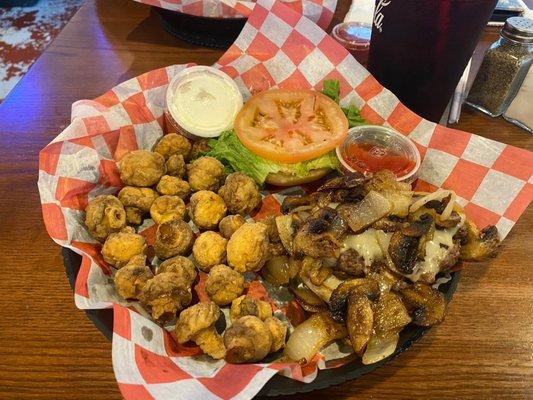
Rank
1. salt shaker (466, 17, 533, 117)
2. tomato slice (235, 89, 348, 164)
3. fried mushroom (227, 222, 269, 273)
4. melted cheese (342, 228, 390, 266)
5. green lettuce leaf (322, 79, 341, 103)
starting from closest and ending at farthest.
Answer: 1. melted cheese (342, 228, 390, 266)
2. fried mushroom (227, 222, 269, 273)
3. tomato slice (235, 89, 348, 164)
4. salt shaker (466, 17, 533, 117)
5. green lettuce leaf (322, 79, 341, 103)

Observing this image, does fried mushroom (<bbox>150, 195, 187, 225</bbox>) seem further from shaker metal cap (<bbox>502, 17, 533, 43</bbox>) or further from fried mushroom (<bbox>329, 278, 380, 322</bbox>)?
shaker metal cap (<bbox>502, 17, 533, 43</bbox>)

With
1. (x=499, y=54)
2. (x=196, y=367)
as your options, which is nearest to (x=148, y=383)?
(x=196, y=367)

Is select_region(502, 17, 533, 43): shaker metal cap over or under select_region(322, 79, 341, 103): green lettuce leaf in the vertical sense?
over

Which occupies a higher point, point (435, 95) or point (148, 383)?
point (435, 95)

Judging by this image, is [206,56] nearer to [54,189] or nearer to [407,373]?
[54,189]

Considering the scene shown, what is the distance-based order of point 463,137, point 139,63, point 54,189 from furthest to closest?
1. point 139,63
2. point 463,137
3. point 54,189

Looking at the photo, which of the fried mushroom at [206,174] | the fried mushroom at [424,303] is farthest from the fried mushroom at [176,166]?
the fried mushroom at [424,303]

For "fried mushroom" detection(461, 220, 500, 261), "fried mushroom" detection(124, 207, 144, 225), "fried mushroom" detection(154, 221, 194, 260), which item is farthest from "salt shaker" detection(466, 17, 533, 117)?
"fried mushroom" detection(124, 207, 144, 225)
